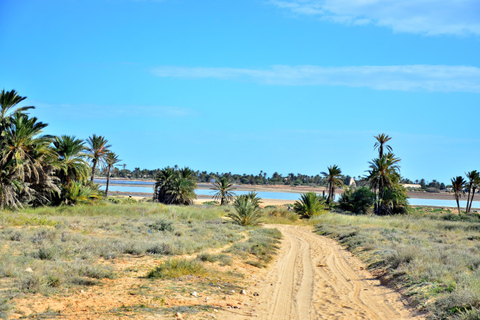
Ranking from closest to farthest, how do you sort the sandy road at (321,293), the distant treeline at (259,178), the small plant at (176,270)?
the sandy road at (321,293), the small plant at (176,270), the distant treeline at (259,178)

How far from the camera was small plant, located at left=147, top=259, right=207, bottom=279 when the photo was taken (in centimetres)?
1005

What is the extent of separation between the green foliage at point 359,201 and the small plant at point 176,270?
38.7 m

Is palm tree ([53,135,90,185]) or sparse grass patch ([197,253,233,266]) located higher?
palm tree ([53,135,90,185])

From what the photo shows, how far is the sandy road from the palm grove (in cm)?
1901

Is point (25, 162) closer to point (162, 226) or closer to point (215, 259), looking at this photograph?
point (162, 226)

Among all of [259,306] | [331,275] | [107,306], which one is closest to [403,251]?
[331,275]

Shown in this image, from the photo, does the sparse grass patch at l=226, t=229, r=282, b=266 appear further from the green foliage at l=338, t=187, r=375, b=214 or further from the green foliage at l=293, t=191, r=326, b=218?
the green foliage at l=338, t=187, r=375, b=214

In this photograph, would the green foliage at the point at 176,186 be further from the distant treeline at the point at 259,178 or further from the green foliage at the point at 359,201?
the distant treeline at the point at 259,178

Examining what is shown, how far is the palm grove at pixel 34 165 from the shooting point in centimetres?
2555

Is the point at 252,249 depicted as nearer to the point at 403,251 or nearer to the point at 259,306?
the point at 403,251

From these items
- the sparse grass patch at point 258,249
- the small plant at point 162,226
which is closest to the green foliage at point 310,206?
the sparse grass patch at point 258,249

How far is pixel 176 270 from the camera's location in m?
10.5

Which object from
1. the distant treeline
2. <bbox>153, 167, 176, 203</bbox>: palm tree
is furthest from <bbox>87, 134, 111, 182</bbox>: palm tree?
the distant treeline

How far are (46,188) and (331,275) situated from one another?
23433mm
